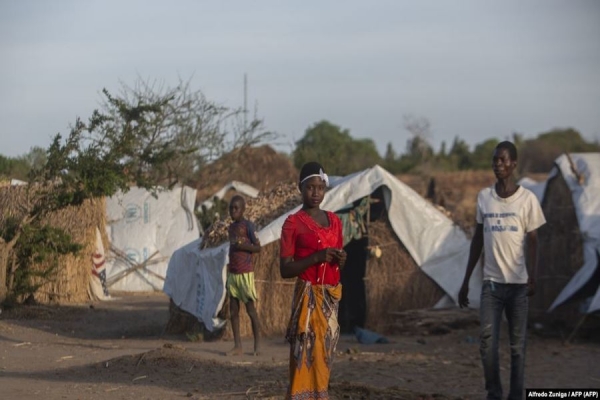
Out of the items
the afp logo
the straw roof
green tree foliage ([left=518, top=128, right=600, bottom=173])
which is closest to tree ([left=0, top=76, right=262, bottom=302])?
the afp logo

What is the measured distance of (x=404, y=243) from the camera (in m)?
12.9

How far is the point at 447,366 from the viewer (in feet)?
31.5

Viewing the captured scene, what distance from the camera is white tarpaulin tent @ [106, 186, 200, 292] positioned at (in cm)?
2158

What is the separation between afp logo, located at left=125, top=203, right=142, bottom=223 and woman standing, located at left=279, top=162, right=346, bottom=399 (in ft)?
54.9

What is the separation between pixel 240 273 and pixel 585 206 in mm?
4636

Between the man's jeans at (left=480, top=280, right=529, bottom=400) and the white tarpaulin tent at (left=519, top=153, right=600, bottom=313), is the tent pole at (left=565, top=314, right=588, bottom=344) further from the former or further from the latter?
the man's jeans at (left=480, top=280, right=529, bottom=400)

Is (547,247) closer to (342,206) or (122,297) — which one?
(342,206)

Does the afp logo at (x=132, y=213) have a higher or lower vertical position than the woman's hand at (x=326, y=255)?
higher

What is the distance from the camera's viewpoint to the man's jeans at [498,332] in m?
6.81

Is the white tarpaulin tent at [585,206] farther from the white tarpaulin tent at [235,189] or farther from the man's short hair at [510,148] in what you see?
the white tarpaulin tent at [235,189]

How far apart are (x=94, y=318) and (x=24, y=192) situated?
7.83ft

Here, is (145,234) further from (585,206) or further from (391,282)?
(585,206)

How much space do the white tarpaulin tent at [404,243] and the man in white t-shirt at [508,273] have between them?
18.0ft

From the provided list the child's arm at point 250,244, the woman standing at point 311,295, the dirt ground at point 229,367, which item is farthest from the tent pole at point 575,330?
the woman standing at point 311,295
